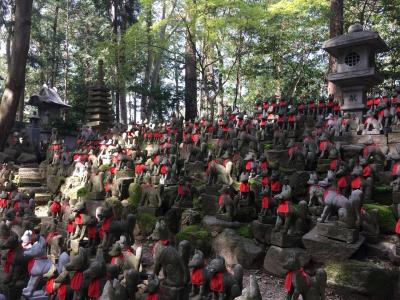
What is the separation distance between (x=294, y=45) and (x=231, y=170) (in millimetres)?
12654

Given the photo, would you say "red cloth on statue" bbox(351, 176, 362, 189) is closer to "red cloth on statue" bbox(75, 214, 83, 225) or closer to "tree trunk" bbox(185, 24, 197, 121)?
"red cloth on statue" bbox(75, 214, 83, 225)

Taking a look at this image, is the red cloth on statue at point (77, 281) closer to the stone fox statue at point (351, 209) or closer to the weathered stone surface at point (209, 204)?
the stone fox statue at point (351, 209)

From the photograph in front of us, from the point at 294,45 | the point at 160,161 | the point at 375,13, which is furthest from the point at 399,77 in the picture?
the point at 160,161

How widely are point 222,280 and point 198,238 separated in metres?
3.06

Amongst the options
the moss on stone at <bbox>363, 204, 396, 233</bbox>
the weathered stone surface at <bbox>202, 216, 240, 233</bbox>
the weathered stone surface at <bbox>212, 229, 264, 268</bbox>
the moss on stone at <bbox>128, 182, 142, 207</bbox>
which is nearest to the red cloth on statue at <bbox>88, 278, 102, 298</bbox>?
the weathered stone surface at <bbox>212, 229, 264, 268</bbox>

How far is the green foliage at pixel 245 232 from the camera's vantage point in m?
7.57

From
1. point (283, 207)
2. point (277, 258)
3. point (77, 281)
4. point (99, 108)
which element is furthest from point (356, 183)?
point (99, 108)

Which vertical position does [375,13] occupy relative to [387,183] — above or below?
above

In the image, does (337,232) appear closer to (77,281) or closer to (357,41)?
(77,281)

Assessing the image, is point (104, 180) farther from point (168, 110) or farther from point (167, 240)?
point (168, 110)

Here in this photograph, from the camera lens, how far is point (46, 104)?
22.8 meters

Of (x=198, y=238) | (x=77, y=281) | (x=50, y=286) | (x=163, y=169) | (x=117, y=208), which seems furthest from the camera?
(x=163, y=169)

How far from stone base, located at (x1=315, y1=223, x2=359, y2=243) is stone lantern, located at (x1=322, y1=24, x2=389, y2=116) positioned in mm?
8256

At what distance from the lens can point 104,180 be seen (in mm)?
11039
